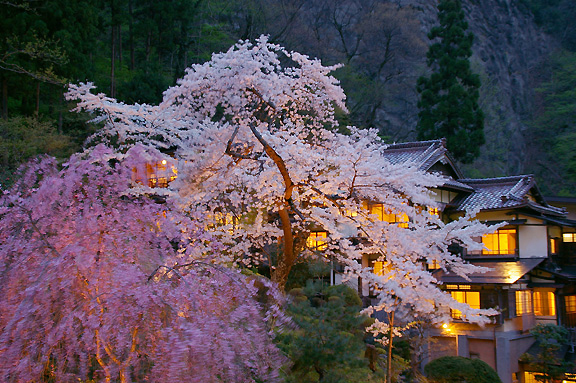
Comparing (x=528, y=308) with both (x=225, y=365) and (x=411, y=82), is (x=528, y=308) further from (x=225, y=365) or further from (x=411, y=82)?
(x=411, y=82)

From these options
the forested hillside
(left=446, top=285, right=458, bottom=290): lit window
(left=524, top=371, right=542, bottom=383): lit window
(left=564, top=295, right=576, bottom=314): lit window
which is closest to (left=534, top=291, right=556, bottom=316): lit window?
(left=564, top=295, right=576, bottom=314): lit window

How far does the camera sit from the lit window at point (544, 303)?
17141mm

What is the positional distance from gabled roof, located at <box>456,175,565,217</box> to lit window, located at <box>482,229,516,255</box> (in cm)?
114

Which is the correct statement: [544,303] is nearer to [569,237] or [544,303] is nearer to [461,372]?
[569,237]

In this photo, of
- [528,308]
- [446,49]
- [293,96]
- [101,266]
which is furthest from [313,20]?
[101,266]

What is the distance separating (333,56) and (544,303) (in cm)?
1900

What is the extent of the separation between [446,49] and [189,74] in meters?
22.9

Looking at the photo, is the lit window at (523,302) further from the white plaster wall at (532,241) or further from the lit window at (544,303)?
the white plaster wall at (532,241)

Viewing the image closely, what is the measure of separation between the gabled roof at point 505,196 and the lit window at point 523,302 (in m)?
2.90

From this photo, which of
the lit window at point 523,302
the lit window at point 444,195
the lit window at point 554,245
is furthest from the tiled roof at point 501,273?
the lit window at point 444,195

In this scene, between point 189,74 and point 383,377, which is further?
point 383,377

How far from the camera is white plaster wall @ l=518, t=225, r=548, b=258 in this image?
54.9ft

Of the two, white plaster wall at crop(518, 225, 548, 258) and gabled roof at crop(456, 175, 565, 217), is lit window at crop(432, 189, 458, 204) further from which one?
white plaster wall at crop(518, 225, 548, 258)

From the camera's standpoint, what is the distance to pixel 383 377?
32.0 ft
